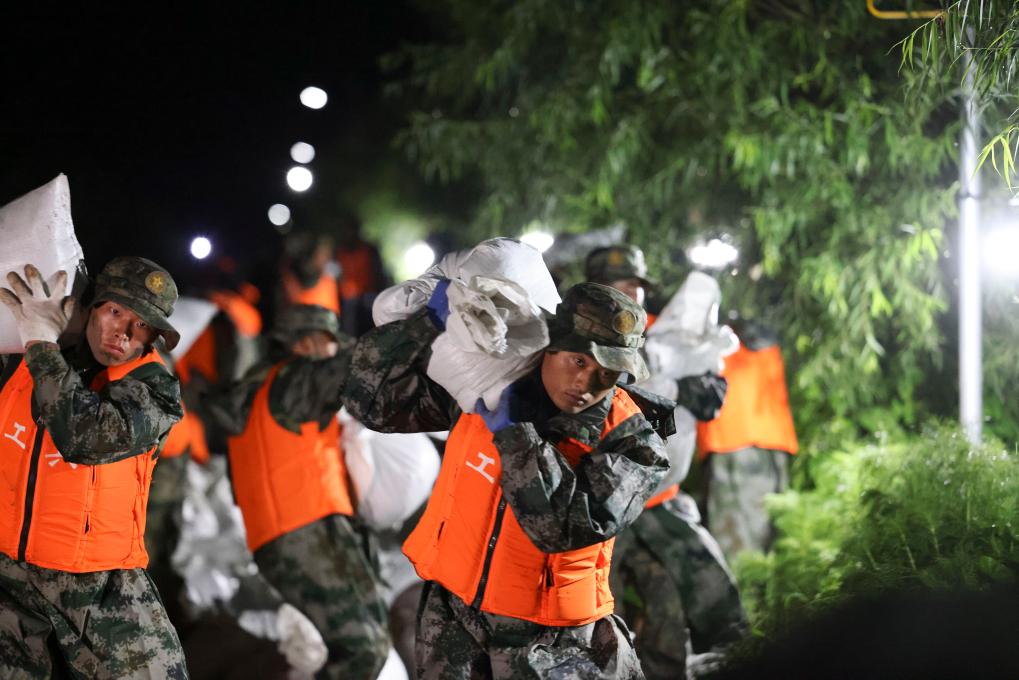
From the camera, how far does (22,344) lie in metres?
4.29

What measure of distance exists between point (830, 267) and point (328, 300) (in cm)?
484

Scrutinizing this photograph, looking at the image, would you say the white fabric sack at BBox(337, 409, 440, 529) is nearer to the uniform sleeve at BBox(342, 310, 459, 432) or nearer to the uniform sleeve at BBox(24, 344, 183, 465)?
the uniform sleeve at BBox(24, 344, 183, 465)

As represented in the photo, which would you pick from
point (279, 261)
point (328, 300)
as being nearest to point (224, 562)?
point (328, 300)

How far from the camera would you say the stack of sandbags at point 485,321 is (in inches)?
140

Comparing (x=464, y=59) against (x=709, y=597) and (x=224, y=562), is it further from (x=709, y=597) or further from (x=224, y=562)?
(x=709, y=597)

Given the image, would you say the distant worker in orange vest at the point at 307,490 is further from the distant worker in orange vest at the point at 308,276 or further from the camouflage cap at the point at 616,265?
the distant worker in orange vest at the point at 308,276

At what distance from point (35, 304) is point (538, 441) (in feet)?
6.55

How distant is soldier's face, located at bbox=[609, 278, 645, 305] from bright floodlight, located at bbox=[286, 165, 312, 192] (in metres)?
9.01

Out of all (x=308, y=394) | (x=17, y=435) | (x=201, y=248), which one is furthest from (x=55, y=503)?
(x=201, y=248)

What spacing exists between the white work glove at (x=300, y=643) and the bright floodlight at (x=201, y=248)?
5717 mm

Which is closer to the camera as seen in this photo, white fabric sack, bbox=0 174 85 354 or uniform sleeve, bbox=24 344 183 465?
uniform sleeve, bbox=24 344 183 465

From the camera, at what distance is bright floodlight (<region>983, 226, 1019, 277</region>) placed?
607 centimetres

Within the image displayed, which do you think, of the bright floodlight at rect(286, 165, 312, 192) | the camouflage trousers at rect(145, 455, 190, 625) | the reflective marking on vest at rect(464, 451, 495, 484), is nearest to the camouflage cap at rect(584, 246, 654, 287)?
the reflective marking on vest at rect(464, 451, 495, 484)

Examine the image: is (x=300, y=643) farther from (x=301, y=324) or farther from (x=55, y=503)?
(x=55, y=503)
